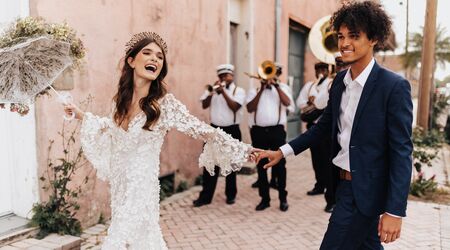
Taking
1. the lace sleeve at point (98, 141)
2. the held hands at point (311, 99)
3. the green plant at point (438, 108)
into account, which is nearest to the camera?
the lace sleeve at point (98, 141)

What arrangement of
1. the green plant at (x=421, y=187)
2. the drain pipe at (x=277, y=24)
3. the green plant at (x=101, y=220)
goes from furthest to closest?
the drain pipe at (x=277, y=24)
the green plant at (x=421, y=187)
the green plant at (x=101, y=220)

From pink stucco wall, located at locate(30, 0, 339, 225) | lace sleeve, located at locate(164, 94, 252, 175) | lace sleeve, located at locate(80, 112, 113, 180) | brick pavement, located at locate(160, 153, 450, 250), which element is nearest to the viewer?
lace sleeve, located at locate(164, 94, 252, 175)

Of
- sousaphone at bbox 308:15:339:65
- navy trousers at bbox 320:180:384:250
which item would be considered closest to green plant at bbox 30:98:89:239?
navy trousers at bbox 320:180:384:250

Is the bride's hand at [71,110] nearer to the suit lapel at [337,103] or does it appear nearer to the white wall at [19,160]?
the white wall at [19,160]

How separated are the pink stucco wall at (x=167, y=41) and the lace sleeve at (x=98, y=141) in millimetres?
1529

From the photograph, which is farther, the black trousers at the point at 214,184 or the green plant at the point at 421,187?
the green plant at the point at 421,187

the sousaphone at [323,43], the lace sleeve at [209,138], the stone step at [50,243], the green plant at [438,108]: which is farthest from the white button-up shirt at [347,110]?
the green plant at [438,108]

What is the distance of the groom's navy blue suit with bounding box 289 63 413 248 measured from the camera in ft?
7.70

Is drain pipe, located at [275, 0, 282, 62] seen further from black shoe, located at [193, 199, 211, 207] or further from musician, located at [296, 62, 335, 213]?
black shoe, located at [193, 199, 211, 207]

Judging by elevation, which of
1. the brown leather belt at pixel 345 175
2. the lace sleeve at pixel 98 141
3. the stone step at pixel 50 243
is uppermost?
the lace sleeve at pixel 98 141

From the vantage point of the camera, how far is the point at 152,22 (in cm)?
590

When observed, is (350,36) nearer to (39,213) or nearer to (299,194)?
(39,213)

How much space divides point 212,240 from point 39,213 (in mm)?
1860

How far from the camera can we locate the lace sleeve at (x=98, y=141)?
3.08 metres
